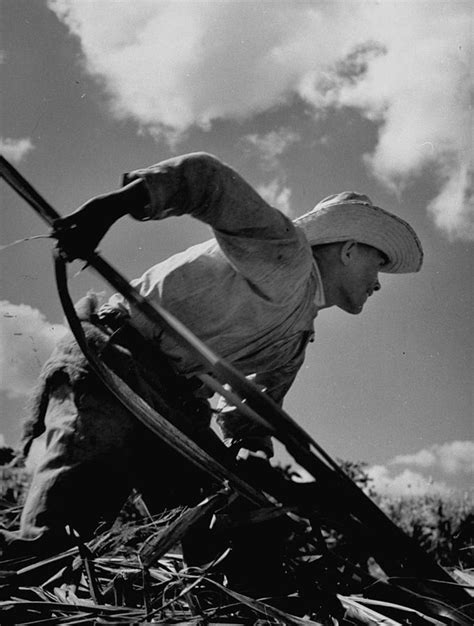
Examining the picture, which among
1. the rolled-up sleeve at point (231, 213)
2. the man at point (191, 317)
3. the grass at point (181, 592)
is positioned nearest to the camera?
the grass at point (181, 592)

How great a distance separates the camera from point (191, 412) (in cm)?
198

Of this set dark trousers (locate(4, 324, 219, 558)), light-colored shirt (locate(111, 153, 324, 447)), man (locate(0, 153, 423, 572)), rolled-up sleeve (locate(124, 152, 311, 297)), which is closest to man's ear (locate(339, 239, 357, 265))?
man (locate(0, 153, 423, 572))

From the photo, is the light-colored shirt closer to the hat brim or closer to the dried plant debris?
the hat brim

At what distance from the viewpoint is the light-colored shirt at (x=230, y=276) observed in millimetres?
1642

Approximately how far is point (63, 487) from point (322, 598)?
0.74 m

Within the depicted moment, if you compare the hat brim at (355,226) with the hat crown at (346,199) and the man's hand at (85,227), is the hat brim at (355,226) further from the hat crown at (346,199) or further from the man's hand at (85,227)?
the man's hand at (85,227)

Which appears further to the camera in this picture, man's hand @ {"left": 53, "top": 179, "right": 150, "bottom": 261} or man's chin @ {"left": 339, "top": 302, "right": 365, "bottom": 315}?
man's chin @ {"left": 339, "top": 302, "right": 365, "bottom": 315}

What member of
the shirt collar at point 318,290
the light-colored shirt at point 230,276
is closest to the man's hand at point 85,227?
the light-colored shirt at point 230,276

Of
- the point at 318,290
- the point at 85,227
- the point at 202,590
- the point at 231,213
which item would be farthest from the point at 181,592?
the point at 318,290

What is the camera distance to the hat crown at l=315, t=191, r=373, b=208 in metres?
2.22

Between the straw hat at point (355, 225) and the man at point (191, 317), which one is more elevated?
the straw hat at point (355, 225)

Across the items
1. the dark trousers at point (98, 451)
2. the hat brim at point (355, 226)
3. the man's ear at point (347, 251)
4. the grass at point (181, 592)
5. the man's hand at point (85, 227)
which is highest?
the hat brim at point (355, 226)

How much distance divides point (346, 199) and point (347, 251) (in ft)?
0.61

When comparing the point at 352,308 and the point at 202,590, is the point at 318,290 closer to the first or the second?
the point at 352,308
